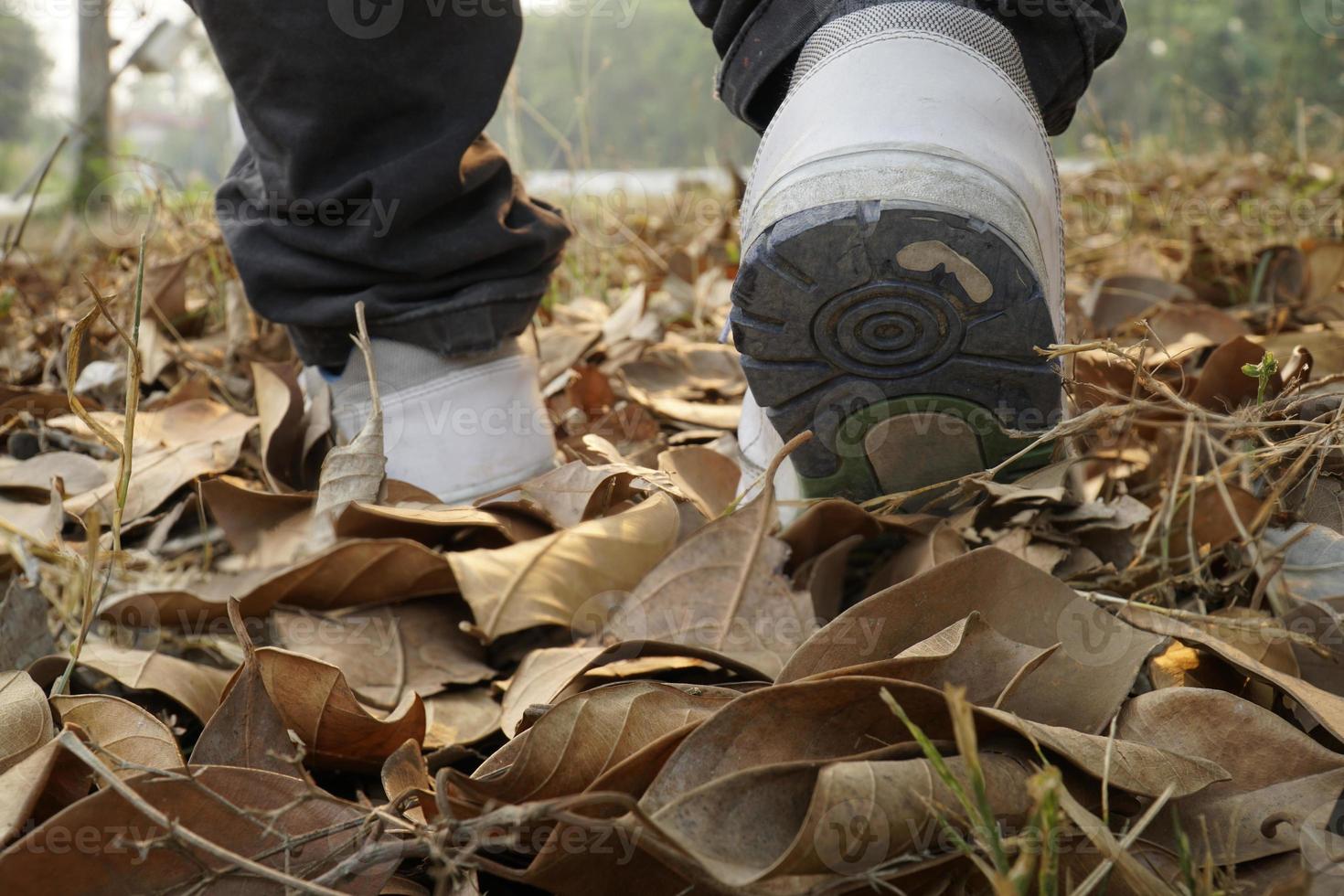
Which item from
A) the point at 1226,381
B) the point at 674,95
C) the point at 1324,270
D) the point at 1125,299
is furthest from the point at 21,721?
the point at 674,95

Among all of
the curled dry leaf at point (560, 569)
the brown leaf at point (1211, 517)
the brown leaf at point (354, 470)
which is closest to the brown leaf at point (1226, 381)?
the brown leaf at point (1211, 517)

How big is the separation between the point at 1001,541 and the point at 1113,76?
1879 centimetres

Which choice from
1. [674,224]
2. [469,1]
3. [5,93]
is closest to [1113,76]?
[674,224]

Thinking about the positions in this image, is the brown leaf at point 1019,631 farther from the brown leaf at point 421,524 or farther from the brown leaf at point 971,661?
the brown leaf at point 421,524

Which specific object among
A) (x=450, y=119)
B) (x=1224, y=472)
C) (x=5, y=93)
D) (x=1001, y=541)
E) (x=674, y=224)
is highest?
(x=450, y=119)

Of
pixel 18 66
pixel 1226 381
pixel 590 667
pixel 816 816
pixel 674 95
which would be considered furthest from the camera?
pixel 18 66

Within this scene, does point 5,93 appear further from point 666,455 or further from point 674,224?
point 666,455

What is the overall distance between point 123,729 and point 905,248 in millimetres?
613

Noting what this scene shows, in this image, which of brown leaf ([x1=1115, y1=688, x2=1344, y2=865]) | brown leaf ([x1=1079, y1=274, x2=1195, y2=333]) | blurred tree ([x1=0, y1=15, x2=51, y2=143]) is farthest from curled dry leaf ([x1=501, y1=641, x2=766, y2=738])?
blurred tree ([x1=0, y1=15, x2=51, y2=143])

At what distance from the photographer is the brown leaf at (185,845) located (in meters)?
0.53

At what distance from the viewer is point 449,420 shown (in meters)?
1.12

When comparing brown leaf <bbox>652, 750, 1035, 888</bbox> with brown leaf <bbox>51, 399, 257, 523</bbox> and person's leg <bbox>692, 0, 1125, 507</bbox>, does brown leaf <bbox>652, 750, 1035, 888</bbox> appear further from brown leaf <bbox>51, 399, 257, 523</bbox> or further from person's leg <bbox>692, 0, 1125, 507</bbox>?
brown leaf <bbox>51, 399, 257, 523</bbox>

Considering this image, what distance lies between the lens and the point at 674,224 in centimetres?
278

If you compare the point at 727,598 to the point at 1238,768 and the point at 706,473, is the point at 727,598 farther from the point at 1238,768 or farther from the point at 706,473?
the point at 1238,768
